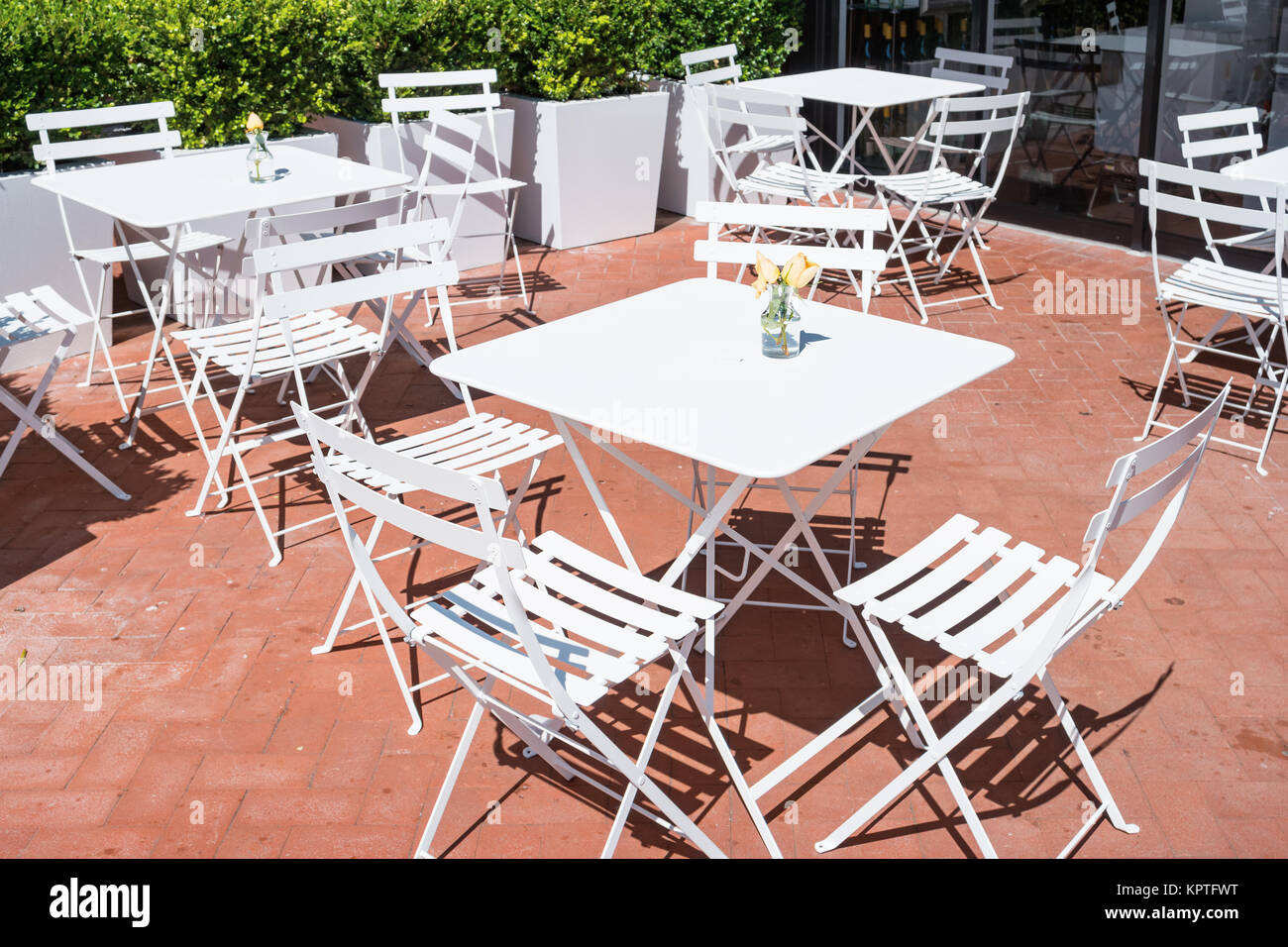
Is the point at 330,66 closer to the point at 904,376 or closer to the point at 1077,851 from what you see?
the point at 904,376

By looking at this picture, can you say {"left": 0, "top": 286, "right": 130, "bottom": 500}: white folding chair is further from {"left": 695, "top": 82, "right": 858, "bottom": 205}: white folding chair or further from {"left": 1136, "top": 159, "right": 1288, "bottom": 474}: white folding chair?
{"left": 1136, "top": 159, "right": 1288, "bottom": 474}: white folding chair

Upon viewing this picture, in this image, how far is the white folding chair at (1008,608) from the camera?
2680 mm

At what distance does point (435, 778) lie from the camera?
320 centimetres

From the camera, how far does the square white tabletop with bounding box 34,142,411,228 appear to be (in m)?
4.84

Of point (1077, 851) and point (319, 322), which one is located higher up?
point (319, 322)

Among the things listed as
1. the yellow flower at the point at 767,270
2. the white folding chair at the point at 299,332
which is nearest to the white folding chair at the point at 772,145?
the white folding chair at the point at 299,332

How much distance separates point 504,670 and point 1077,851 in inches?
53.5

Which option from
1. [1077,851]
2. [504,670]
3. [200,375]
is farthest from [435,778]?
[200,375]

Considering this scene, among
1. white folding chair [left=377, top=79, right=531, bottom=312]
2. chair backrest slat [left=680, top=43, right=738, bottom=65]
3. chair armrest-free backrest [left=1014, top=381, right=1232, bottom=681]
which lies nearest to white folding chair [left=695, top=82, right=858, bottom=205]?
chair backrest slat [left=680, top=43, right=738, bottom=65]

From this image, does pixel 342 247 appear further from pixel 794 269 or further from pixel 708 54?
pixel 708 54

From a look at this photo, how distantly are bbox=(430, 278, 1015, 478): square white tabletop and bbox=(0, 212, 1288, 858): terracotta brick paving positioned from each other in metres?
0.13

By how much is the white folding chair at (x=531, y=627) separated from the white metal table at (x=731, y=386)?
17 cm

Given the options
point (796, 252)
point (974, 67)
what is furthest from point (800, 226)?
point (974, 67)

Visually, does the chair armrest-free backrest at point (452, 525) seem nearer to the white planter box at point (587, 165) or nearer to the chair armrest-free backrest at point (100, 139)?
the chair armrest-free backrest at point (100, 139)
